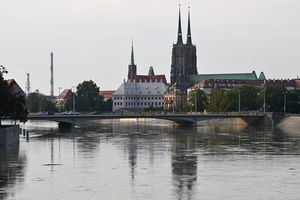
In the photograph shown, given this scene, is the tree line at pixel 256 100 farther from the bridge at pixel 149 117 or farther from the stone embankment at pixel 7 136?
the stone embankment at pixel 7 136

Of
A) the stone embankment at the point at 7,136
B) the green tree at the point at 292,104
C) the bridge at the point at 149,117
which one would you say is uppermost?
the green tree at the point at 292,104

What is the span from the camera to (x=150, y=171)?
203ft

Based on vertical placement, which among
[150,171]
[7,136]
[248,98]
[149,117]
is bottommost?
[150,171]

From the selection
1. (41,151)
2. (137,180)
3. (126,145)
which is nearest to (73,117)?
(126,145)

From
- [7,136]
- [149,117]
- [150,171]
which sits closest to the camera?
[150,171]

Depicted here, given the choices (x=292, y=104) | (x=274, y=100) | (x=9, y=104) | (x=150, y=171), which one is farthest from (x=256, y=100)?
(x=150, y=171)

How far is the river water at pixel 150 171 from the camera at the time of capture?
4972 cm

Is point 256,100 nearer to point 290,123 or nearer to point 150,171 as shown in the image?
point 290,123

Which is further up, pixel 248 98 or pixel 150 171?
pixel 248 98

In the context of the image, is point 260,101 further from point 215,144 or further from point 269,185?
point 269,185

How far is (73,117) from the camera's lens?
136 metres

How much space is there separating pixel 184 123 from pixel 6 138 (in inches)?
3145

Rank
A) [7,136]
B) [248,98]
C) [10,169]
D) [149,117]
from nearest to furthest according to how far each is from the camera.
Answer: [10,169], [7,136], [149,117], [248,98]

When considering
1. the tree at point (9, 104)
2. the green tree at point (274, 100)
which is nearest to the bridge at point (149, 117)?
the green tree at point (274, 100)
